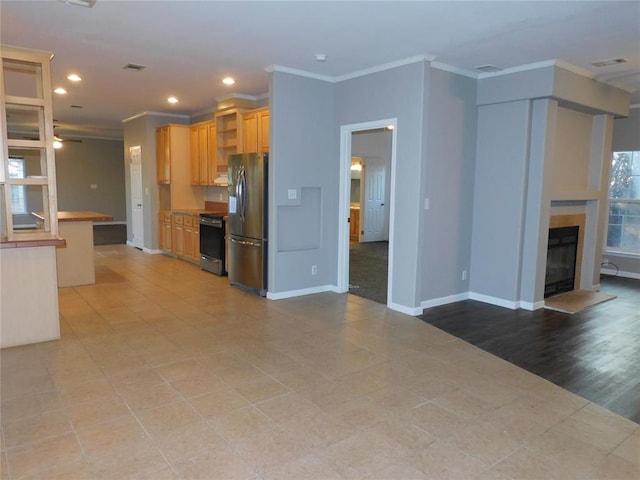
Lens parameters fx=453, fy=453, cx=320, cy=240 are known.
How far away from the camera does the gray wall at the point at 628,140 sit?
6809mm

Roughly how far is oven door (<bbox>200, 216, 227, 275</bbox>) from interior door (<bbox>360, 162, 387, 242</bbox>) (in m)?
4.54

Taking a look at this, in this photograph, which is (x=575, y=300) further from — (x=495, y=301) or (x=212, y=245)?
(x=212, y=245)

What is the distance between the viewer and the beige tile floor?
2205 millimetres

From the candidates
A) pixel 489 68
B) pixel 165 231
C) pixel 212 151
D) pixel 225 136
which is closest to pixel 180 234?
pixel 165 231

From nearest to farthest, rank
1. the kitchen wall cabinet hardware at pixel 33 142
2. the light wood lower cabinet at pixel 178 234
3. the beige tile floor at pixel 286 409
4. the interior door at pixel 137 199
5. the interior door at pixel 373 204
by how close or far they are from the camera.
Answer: the beige tile floor at pixel 286 409
the kitchen wall cabinet hardware at pixel 33 142
the light wood lower cabinet at pixel 178 234
the interior door at pixel 137 199
the interior door at pixel 373 204

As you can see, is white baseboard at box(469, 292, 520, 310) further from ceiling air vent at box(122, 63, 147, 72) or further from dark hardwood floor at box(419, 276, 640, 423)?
ceiling air vent at box(122, 63, 147, 72)

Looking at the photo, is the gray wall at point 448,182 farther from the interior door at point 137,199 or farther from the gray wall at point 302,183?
the interior door at point 137,199

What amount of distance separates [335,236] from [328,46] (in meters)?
2.29

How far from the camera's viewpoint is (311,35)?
12.7 ft

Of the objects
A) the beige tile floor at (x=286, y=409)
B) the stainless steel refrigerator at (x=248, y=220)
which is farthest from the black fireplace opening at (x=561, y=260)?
the stainless steel refrigerator at (x=248, y=220)

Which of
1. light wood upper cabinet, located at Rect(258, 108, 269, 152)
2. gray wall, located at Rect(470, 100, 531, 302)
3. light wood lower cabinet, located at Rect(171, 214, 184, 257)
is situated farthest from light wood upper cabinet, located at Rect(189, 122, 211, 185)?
gray wall, located at Rect(470, 100, 531, 302)

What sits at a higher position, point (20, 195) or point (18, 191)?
point (18, 191)

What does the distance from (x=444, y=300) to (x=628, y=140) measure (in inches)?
169

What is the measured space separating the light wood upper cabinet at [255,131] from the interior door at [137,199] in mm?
3404
